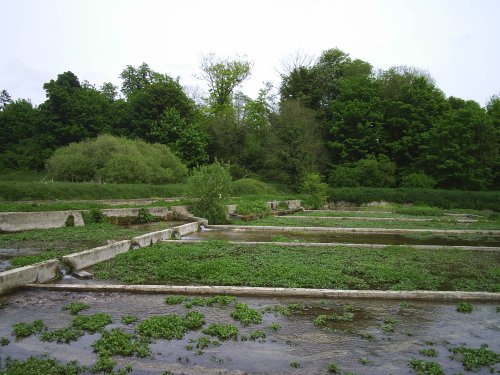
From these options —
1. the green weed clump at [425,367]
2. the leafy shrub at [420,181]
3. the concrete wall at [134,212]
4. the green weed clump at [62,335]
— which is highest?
the leafy shrub at [420,181]

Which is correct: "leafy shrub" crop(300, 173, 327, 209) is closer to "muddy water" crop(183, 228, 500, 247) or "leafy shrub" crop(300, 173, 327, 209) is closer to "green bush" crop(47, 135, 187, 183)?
"green bush" crop(47, 135, 187, 183)

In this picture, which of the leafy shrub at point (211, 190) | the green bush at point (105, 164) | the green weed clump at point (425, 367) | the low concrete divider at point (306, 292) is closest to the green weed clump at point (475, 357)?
the green weed clump at point (425, 367)

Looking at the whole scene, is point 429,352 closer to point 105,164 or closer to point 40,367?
point 40,367

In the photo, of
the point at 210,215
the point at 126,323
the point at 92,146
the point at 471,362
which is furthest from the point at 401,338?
the point at 92,146

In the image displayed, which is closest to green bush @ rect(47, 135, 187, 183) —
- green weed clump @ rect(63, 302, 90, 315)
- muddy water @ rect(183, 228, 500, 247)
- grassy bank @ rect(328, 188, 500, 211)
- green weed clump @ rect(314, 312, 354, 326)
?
muddy water @ rect(183, 228, 500, 247)

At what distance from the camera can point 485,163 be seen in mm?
42562

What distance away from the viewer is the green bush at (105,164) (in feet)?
98.8

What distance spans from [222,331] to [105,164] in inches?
1057

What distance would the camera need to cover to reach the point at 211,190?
21.2 meters

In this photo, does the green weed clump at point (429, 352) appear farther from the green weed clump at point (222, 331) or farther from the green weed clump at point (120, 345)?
the green weed clump at point (120, 345)

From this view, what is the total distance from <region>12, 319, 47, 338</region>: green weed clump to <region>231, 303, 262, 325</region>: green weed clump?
10.1ft

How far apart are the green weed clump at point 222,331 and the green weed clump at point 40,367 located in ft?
6.27

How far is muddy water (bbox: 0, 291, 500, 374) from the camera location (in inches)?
209

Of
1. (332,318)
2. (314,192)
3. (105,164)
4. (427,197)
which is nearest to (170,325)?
(332,318)
